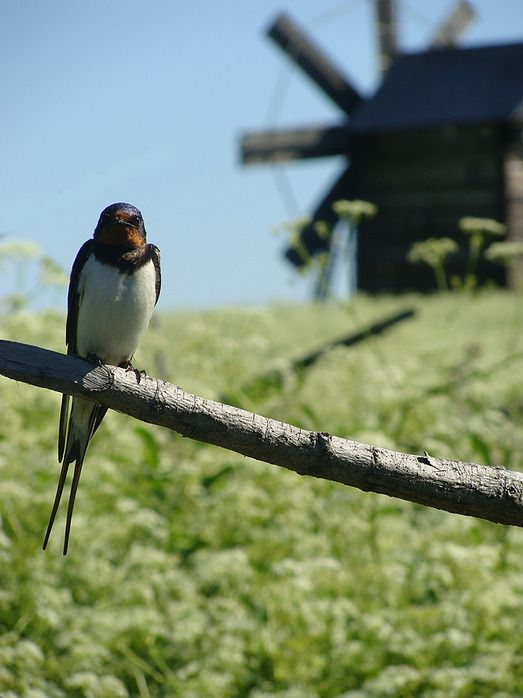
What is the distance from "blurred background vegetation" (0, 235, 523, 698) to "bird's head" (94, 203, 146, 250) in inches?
61.0

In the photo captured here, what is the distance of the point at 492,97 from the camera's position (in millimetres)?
14367

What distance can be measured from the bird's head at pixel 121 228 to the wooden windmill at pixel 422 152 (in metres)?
12.1

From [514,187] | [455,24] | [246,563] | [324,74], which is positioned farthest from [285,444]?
[455,24]

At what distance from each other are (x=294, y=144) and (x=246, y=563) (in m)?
Result: 12.9

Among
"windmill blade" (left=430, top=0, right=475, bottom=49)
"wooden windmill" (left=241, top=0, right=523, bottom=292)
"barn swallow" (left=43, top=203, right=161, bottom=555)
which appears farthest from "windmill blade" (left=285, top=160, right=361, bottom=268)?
"barn swallow" (left=43, top=203, right=161, bottom=555)

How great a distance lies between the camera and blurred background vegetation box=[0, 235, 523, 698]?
11.9 ft

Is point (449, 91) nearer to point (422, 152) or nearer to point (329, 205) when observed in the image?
point (422, 152)

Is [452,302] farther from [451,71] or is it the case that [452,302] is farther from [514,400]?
[514,400]

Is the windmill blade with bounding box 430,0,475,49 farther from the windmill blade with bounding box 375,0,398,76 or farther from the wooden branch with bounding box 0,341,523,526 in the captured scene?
the wooden branch with bounding box 0,341,523,526

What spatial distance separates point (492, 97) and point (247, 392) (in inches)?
436

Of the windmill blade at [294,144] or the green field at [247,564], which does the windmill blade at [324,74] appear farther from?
the green field at [247,564]

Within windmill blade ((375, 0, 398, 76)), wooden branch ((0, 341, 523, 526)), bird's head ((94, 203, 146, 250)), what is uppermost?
windmill blade ((375, 0, 398, 76))

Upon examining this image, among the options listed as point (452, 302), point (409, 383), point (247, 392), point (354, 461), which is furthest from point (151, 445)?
point (452, 302)

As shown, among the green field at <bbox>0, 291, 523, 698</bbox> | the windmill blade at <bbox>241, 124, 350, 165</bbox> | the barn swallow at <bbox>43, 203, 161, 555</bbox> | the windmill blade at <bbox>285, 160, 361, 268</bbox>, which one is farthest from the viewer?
the windmill blade at <bbox>285, 160, 361, 268</bbox>
